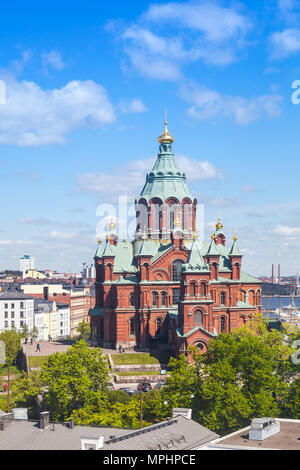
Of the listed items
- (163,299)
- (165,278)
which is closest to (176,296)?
(163,299)

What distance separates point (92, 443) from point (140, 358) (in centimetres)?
5167

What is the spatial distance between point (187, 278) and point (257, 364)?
2640cm

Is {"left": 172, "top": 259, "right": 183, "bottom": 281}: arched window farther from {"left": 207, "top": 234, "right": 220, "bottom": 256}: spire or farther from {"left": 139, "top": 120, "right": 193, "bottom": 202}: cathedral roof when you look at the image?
{"left": 139, "top": 120, "right": 193, "bottom": 202}: cathedral roof

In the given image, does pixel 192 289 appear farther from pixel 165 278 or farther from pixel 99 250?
pixel 99 250

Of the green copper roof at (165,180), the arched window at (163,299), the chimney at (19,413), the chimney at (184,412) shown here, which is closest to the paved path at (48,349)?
the arched window at (163,299)

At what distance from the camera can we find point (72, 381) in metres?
60.7

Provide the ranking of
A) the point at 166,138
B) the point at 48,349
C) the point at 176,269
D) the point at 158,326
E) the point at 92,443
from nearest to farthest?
1. the point at 92,443
2. the point at 158,326
3. the point at 176,269
4. the point at 48,349
5. the point at 166,138

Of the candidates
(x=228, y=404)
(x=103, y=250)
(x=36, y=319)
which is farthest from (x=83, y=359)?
(x=36, y=319)

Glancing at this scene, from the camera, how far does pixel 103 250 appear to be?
100 meters

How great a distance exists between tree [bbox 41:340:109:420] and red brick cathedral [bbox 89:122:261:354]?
2354cm

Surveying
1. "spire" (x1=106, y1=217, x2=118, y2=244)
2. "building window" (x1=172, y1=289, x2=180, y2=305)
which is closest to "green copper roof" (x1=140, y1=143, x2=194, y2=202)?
"spire" (x1=106, y1=217, x2=118, y2=244)

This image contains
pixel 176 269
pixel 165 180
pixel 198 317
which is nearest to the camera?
pixel 198 317

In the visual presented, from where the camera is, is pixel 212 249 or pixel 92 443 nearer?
pixel 92 443

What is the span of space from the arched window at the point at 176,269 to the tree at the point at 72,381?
103ft
